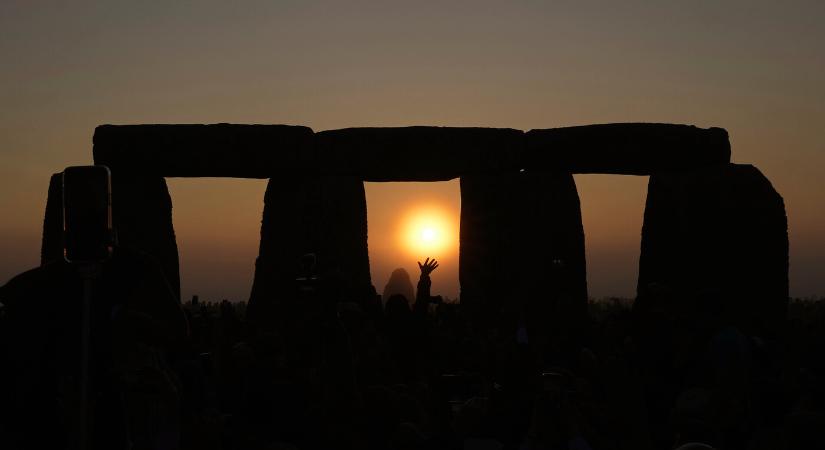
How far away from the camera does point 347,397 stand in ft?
21.7

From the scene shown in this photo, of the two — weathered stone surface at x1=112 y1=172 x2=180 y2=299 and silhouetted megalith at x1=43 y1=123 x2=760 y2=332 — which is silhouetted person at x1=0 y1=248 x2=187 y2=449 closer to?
silhouetted megalith at x1=43 y1=123 x2=760 y2=332

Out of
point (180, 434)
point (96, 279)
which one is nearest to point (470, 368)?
point (180, 434)

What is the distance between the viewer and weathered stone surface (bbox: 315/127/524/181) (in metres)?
16.9

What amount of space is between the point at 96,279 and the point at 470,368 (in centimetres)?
574

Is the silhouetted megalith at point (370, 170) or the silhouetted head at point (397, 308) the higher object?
the silhouetted megalith at point (370, 170)

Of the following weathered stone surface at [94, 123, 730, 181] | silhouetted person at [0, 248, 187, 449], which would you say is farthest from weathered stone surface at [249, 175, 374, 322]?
silhouetted person at [0, 248, 187, 449]

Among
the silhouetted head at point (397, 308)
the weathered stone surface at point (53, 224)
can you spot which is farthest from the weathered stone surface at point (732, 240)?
the weathered stone surface at point (53, 224)

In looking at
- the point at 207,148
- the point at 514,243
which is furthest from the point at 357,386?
the point at 514,243

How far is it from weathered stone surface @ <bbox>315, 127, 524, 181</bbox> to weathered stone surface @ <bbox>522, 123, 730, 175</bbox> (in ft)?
1.98

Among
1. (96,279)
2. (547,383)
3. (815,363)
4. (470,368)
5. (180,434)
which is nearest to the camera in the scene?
(547,383)

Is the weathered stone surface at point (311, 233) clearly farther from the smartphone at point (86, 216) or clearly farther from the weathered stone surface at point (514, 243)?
the smartphone at point (86, 216)

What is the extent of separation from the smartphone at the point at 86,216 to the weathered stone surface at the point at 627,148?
12647 mm

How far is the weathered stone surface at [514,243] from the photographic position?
1741 cm

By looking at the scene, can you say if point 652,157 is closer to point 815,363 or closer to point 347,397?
point 815,363
